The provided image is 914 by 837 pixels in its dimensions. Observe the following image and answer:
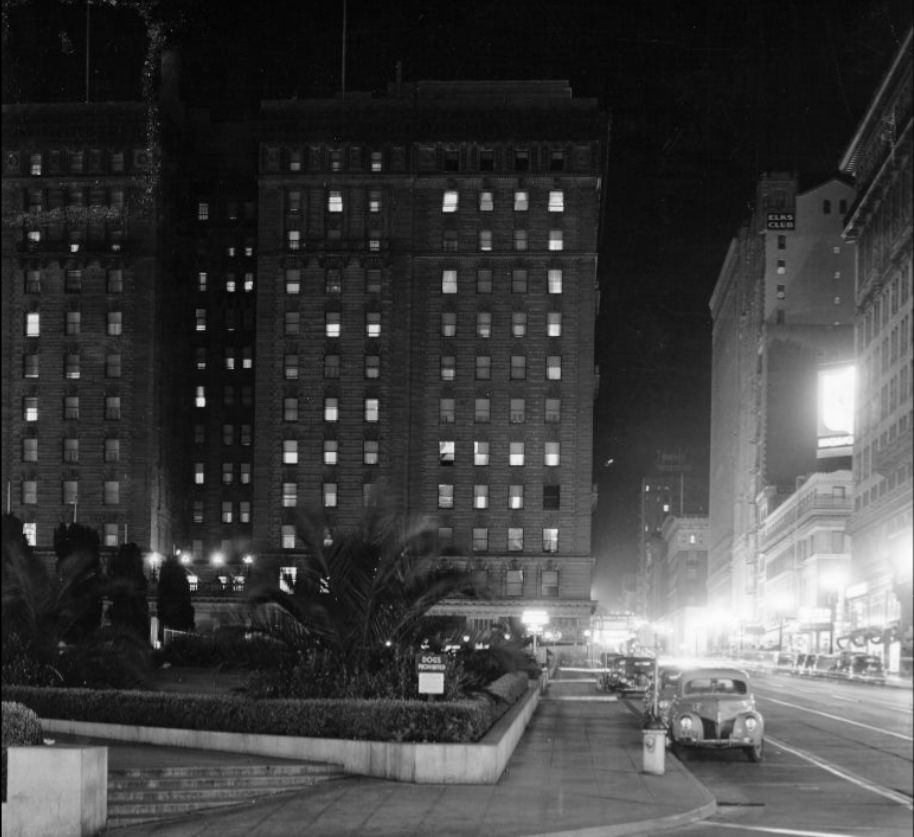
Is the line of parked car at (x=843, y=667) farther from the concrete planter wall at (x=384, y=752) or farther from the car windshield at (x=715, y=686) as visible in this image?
the concrete planter wall at (x=384, y=752)

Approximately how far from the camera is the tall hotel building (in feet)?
371

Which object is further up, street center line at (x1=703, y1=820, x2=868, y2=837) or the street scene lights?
street center line at (x1=703, y1=820, x2=868, y2=837)

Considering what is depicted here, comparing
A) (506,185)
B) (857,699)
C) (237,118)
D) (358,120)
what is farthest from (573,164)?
(857,699)

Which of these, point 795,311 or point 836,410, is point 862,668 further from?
point 795,311

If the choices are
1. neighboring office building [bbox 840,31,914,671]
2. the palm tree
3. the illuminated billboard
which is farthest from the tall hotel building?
the palm tree

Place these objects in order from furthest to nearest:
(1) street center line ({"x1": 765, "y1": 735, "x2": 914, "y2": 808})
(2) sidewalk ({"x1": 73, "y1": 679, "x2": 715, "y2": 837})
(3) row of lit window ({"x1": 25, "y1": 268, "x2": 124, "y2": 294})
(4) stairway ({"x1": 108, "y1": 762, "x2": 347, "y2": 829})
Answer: (3) row of lit window ({"x1": 25, "y1": 268, "x2": 124, "y2": 294}) < (1) street center line ({"x1": 765, "y1": 735, "x2": 914, "y2": 808}) < (4) stairway ({"x1": 108, "y1": 762, "x2": 347, "y2": 829}) < (2) sidewalk ({"x1": 73, "y1": 679, "x2": 715, "y2": 837})

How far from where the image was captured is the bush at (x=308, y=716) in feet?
80.8

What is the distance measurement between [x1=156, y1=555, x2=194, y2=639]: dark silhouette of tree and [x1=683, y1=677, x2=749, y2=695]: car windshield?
50512mm

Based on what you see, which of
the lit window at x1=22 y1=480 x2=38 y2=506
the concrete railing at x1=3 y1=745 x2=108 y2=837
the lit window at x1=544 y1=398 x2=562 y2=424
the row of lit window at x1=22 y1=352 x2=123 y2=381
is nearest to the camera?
the concrete railing at x1=3 y1=745 x2=108 y2=837

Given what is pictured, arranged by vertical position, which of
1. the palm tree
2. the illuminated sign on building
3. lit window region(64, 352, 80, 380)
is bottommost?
the palm tree

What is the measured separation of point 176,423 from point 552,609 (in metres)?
34.4

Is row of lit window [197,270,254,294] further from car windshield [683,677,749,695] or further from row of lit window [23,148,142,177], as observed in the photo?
car windshield [683,677,749,695]

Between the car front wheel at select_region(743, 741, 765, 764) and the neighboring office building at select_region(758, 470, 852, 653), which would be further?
the neighboring office building at select_region(758, 470, 852, 653)

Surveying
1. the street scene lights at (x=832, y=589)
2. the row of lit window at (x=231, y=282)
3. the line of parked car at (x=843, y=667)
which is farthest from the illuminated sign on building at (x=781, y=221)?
the line of parked car at (x=843, y=667)
